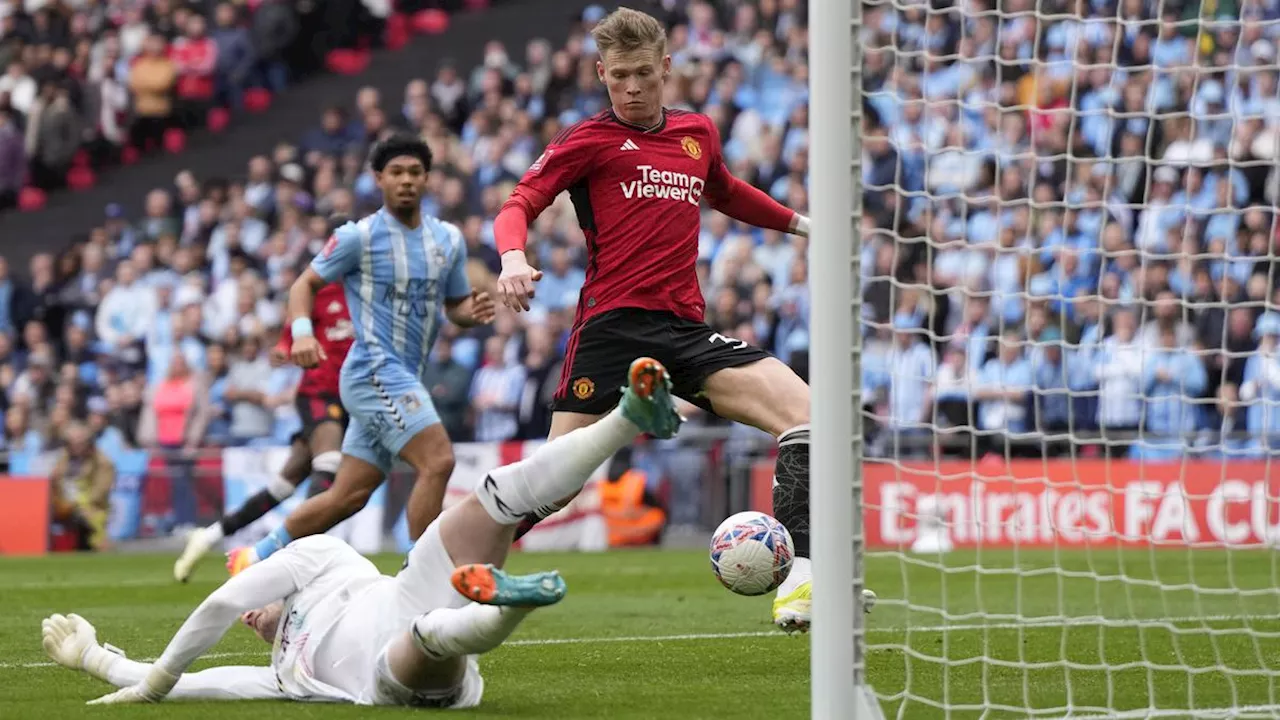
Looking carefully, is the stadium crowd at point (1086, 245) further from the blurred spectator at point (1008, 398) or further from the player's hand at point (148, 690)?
the player's hand at point (148, 690)

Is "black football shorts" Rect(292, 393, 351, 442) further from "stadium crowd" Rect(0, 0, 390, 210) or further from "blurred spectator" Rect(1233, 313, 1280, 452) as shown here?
"stadium crowd" Rect(0, 0, 390, 210)

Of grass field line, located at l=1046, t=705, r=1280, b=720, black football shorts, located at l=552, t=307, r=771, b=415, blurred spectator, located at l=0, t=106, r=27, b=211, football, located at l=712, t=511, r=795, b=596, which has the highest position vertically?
blurred spectator, located at l=0, t=106, r=27, b=211

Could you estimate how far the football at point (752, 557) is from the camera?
22.5ft

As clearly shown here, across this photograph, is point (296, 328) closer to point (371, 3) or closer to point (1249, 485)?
point (1249, 485)

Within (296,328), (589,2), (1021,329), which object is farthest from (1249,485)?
(589,2)

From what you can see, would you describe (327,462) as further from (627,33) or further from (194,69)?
(194,69)

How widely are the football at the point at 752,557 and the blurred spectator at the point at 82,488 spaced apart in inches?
465

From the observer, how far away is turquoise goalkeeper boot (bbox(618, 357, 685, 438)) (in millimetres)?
5074

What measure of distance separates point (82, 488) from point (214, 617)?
41.1 ft

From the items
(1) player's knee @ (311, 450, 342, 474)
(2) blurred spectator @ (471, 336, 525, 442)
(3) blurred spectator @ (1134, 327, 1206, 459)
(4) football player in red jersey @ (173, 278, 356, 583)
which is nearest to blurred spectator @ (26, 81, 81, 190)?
(2) blurred spectator @ (471, 336, 525, 442)

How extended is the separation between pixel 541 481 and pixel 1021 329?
1015 cm

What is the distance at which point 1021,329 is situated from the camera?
49.3 feet

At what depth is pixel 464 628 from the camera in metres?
5.35

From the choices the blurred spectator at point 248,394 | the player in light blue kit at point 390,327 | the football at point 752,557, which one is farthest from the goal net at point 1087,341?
the blurred spectator at point 248,394
